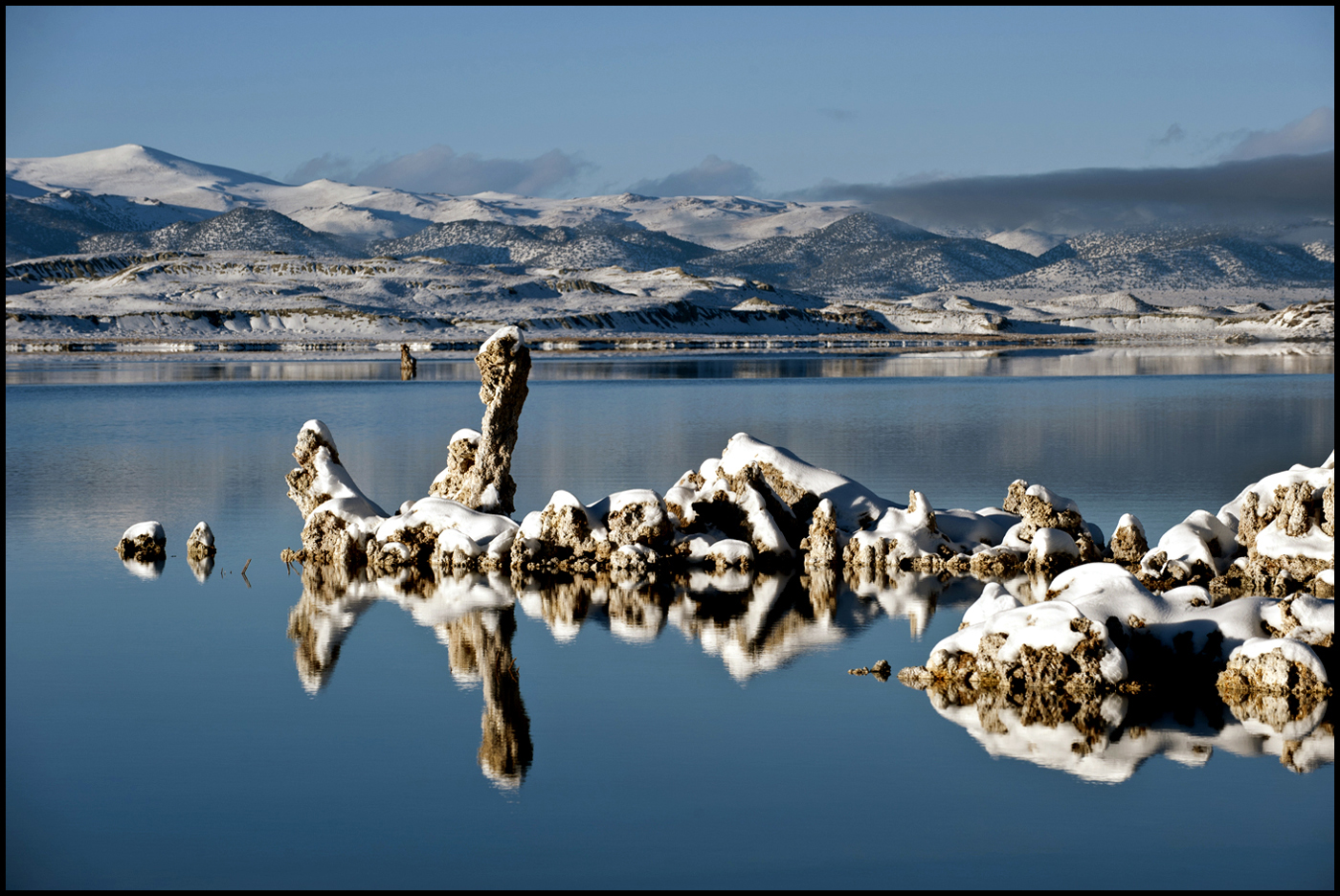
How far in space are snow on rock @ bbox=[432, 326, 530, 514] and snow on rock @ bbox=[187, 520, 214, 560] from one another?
11.9 feet

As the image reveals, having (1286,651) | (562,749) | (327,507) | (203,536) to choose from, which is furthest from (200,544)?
(1286,651)

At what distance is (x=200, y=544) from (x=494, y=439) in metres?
4.70

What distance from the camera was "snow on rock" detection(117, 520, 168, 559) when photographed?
73.9 feet

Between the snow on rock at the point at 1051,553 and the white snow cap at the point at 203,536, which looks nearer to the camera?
the snow on rock at the point at 1051,553

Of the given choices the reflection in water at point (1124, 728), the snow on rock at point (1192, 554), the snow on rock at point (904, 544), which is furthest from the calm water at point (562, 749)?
the snow on rock at point (1192, 554)

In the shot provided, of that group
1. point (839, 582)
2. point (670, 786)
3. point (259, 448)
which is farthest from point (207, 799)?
point (259, 448)

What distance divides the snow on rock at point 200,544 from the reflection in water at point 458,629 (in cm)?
205

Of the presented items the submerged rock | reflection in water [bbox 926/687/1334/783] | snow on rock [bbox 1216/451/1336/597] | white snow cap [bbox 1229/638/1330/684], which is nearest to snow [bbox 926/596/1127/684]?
reflection in water [bbox 926/687/1334/783]

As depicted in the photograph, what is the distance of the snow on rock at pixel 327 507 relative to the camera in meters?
21.9

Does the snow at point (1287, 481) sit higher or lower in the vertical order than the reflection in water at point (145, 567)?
higher

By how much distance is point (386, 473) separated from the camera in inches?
1312

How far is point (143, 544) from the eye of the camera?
2273 cm

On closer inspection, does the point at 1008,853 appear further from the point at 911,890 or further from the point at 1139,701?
the point at 1139,701

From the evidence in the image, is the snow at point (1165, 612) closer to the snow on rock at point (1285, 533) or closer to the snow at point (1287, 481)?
the snow on rock at point (1285, 533)
